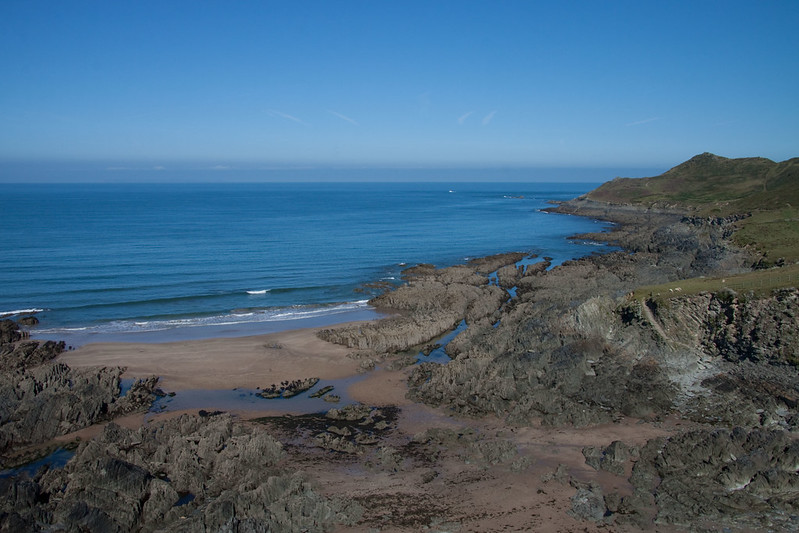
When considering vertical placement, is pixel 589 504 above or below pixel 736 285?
below

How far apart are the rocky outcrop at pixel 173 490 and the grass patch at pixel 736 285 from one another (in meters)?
20.7

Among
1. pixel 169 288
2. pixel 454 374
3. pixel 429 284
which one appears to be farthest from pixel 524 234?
pixel 454 374

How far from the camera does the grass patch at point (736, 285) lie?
25766mm

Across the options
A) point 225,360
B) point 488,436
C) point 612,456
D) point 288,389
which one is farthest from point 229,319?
point 612,456

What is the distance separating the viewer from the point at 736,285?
2692cm

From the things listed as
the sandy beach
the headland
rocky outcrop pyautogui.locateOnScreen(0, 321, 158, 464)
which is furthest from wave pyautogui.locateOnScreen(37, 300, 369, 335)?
rocky outcrop pyautogui.locateOnScreen(0, 321, 158, 464)

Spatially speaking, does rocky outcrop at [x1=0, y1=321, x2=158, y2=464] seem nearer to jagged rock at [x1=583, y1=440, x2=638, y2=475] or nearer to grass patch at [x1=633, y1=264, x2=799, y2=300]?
jagged rock at [x1=583, y1=440, x2=638, y2=475]

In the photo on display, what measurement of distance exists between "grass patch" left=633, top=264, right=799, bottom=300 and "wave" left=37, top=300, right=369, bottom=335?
21.2 meters

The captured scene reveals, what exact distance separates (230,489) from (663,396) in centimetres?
1738

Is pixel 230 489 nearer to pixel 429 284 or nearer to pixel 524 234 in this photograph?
pixel 429 284

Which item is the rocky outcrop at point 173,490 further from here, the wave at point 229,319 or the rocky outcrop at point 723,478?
the wave at point 229,319

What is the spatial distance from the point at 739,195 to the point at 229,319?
105 meters

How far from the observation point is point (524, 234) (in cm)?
8694

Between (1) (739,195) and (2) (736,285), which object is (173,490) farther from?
(1) (739,195)
